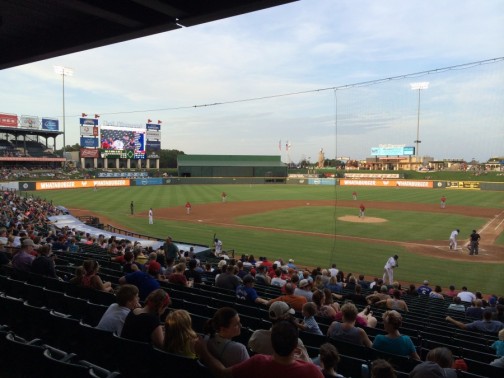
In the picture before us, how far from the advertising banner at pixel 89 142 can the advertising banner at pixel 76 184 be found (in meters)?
14.3

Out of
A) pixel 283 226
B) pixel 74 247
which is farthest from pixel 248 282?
pixel 283 226

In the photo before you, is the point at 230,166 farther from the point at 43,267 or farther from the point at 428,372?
the point at 428,372

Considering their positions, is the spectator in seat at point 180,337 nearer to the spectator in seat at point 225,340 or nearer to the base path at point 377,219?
the spectator in seat at point 225,340

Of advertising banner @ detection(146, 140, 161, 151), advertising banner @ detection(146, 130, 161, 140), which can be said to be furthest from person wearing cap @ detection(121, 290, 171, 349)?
advertising banner @ detection(146, 140, 161, 151)

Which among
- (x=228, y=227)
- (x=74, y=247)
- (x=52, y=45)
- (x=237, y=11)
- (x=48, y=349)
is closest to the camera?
(x=48, y=349)

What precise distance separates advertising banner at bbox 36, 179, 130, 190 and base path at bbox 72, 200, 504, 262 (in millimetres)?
23625

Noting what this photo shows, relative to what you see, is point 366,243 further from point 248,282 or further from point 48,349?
point 48,349

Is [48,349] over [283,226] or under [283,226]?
over

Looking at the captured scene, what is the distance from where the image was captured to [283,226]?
2912 cm

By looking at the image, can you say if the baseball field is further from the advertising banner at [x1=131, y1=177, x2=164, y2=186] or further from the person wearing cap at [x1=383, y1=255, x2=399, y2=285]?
the advertising banner at [x1=131, y1=177, x2=164, y2=186]

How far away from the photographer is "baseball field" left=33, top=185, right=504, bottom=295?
18.4m

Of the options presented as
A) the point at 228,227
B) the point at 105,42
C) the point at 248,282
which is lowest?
the point at 228,227

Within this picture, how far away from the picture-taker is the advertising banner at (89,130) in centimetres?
7588

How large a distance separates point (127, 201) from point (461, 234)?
3369 cm
